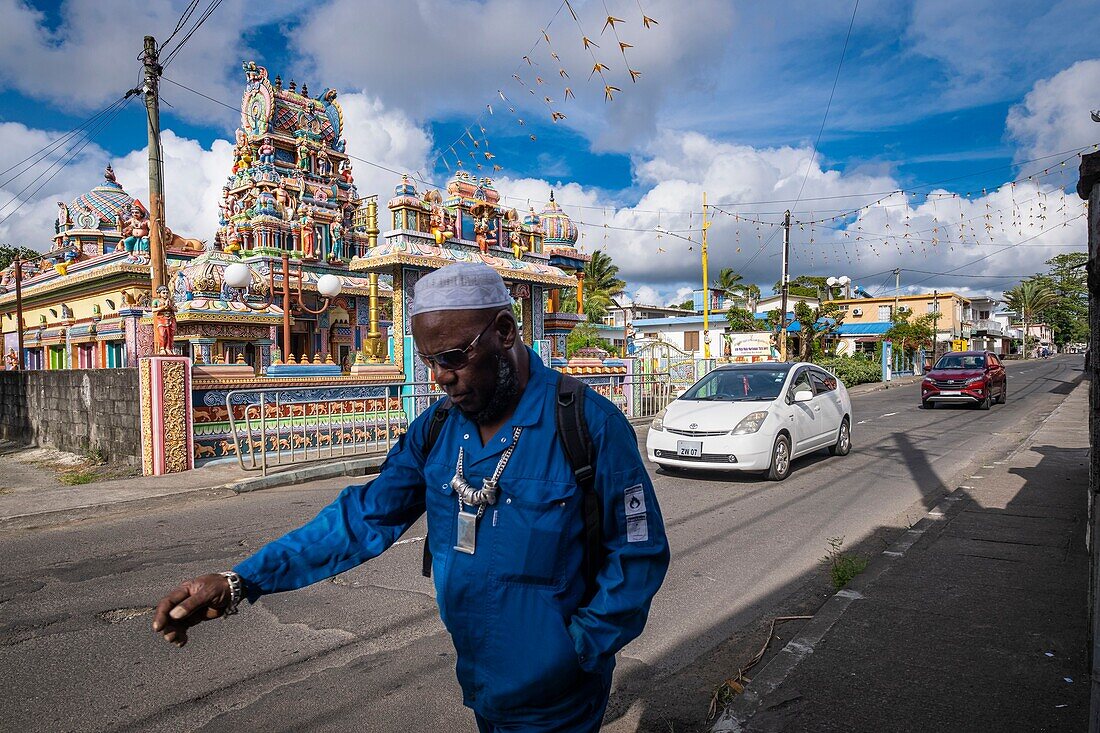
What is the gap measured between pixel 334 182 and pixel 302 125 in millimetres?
2347

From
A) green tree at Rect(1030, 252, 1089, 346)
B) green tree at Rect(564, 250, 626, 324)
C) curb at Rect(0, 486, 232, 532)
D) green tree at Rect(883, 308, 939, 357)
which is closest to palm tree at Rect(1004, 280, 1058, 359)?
green tree at Rect(1030, 252, 1089, 346)

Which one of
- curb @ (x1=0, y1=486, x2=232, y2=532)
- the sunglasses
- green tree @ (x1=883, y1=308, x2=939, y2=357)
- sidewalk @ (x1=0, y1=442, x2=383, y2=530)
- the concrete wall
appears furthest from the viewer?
green tree @ (x1=883, y1=308, x2=939, y2=357)

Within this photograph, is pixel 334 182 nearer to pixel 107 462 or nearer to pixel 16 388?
pixel 16 388

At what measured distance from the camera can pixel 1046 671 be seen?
3.61 m

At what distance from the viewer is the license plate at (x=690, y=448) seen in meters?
9.16

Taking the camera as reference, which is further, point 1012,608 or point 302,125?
point 302,125

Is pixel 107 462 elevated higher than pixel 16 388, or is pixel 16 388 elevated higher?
pixel 16 388

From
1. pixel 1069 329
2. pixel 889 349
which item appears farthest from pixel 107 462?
pixel 1069 329

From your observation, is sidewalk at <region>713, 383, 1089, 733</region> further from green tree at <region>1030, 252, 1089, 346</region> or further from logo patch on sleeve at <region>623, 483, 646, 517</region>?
green tree at <region>1030, 252, 1089, 346</region>

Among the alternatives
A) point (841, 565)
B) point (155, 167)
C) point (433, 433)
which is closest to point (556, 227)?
point (155, 167)

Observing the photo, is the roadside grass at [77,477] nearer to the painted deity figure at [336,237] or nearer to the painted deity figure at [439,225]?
the painted deity figure at [439,225]

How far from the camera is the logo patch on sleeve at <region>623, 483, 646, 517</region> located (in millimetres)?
1864

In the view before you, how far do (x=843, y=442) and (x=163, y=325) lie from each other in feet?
35.1

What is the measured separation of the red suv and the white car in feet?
37.5
